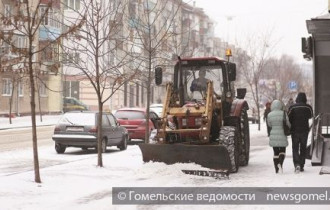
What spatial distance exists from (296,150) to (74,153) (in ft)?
27.9

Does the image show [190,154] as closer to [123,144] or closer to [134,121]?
[123,144]

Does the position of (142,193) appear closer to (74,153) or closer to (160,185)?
(160,185)

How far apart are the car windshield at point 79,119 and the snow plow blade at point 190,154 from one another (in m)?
6.32

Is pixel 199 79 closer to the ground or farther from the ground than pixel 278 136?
farther from the ground

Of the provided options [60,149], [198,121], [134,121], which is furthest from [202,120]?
[134,121]

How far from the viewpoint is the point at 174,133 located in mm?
13742

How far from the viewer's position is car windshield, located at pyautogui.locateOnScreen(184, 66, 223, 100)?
14.4 m

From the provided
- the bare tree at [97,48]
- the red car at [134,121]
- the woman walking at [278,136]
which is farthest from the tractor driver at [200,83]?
the red car at [134,121]

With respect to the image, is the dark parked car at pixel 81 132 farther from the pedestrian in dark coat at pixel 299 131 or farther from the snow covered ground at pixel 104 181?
the pedestrian in dark coat at pixel 299 131

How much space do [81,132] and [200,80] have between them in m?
5.98

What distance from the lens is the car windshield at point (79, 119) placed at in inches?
761

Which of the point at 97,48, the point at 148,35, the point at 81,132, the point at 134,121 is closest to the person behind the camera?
the point at 97,48

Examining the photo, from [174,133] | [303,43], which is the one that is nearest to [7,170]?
[174,133]

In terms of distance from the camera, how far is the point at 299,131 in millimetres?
13320
